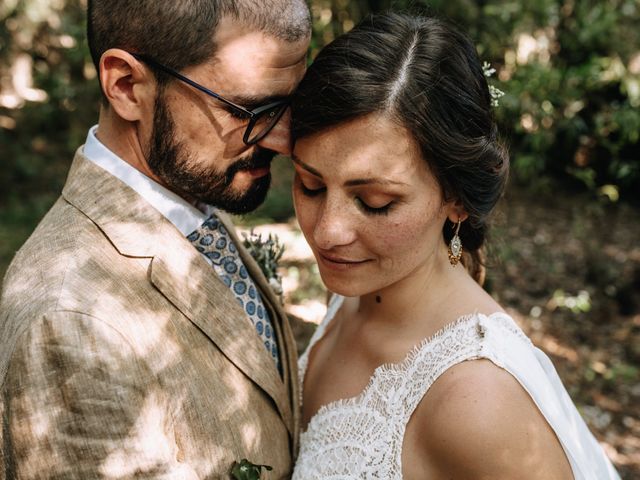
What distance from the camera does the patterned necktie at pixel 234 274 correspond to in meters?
2.47

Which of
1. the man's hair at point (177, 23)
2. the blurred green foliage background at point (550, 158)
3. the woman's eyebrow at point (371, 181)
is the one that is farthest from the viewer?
the blurred green foliage background at point (550, 158)

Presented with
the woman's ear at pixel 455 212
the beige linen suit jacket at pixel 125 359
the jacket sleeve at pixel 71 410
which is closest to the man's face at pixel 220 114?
the beige linen suit jacket at pixel 125 359

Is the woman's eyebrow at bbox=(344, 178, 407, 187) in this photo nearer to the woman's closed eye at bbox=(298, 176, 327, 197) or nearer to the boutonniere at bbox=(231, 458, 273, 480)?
the woman's closed eye at bbox=(298, 176, 327, 197)

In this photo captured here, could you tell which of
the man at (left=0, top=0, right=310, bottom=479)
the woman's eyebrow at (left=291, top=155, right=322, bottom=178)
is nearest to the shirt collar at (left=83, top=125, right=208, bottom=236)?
the man at (left=0, top=0, right=310, bottom=479)

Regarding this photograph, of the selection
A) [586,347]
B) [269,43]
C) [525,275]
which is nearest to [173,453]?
[269,43]

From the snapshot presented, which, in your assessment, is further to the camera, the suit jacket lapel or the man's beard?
the man's beard

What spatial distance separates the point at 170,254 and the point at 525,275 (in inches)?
228

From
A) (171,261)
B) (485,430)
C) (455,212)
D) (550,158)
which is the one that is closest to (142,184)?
(171,261)

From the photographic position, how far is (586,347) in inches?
233

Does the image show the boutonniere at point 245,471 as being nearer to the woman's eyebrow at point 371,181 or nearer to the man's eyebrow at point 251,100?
the woman's eyebrow at point 371,181

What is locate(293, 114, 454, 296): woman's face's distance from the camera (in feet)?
6.75

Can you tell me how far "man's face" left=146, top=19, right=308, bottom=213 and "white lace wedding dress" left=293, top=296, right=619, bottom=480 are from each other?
0.90 m

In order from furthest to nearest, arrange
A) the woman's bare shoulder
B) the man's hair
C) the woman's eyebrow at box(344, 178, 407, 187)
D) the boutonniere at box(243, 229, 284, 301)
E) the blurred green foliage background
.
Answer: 1. the blurred green foliage background
2. the boutonniere at box(243, 229, 284, 301)
3. the man's hair
4. the woman's eyebrow at box(344, 178, 407, 187)
5. the woman's bare shoulder

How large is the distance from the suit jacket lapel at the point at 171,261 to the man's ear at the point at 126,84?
0.78 feet
